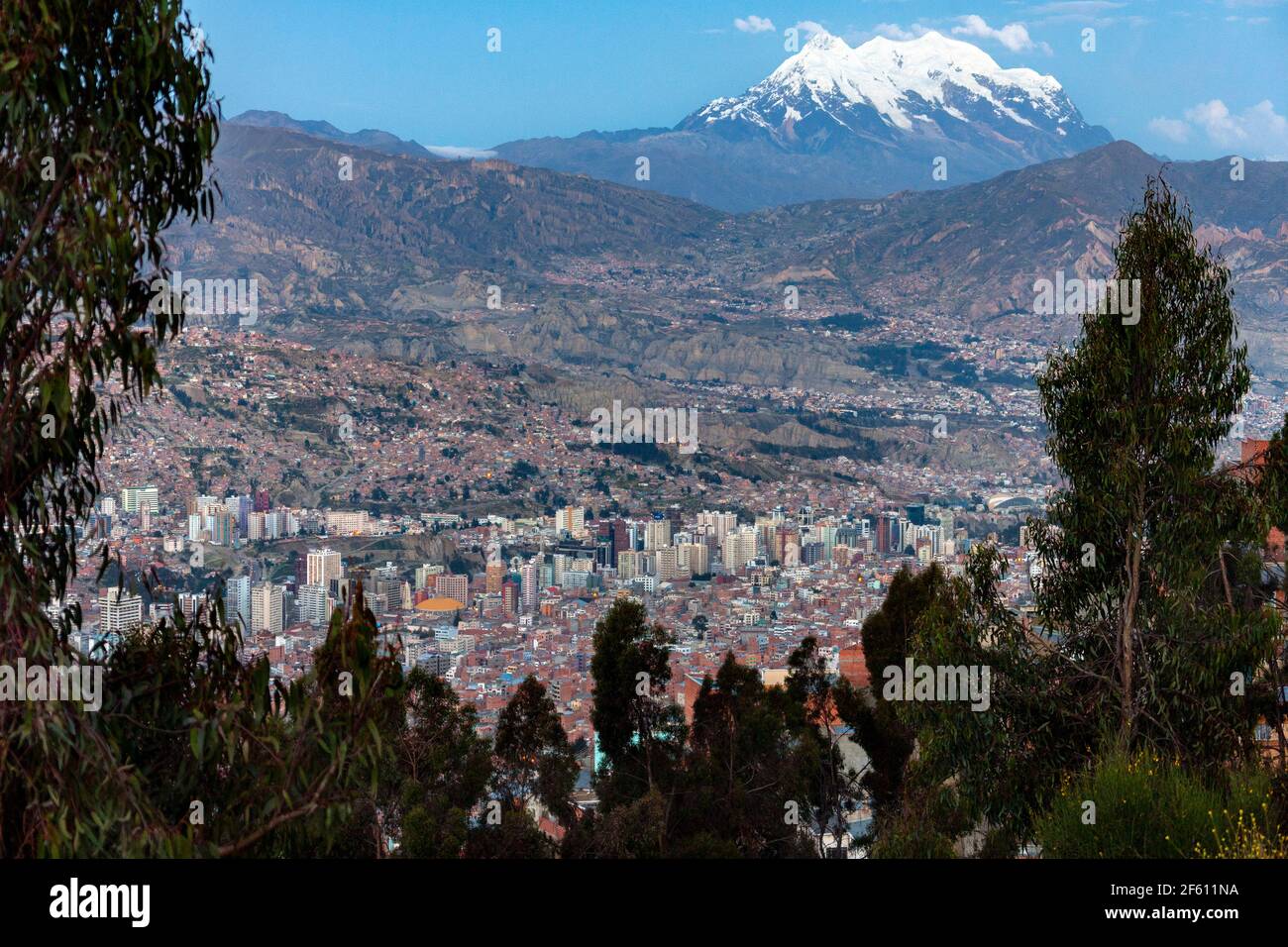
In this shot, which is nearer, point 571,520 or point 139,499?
point 139,499

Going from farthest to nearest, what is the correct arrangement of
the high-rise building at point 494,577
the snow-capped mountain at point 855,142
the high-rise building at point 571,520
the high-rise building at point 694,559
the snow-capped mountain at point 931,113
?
the snow-capped mountain at point 931,113
the snow-capped mountain at point 855,142
the high-rise building at point 571,520
the high-rise building at point 694,559
the high-rise building at point 494,577

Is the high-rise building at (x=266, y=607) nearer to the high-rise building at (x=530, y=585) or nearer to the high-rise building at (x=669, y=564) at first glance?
the high-rise building at (x=530, y=585)

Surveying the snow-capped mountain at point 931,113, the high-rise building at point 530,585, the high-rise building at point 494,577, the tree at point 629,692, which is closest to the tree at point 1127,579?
the tree at point 629,692

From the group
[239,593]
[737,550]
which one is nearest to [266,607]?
[239,593]

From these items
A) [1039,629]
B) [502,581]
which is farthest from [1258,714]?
[502,581]

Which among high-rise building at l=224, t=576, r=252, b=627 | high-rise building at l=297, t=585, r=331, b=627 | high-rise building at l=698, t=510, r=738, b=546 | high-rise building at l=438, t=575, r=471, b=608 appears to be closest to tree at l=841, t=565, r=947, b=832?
high-rise building at l=297, t=585, r=331, b=627

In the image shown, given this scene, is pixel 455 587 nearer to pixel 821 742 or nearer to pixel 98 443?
pixel 821 742
